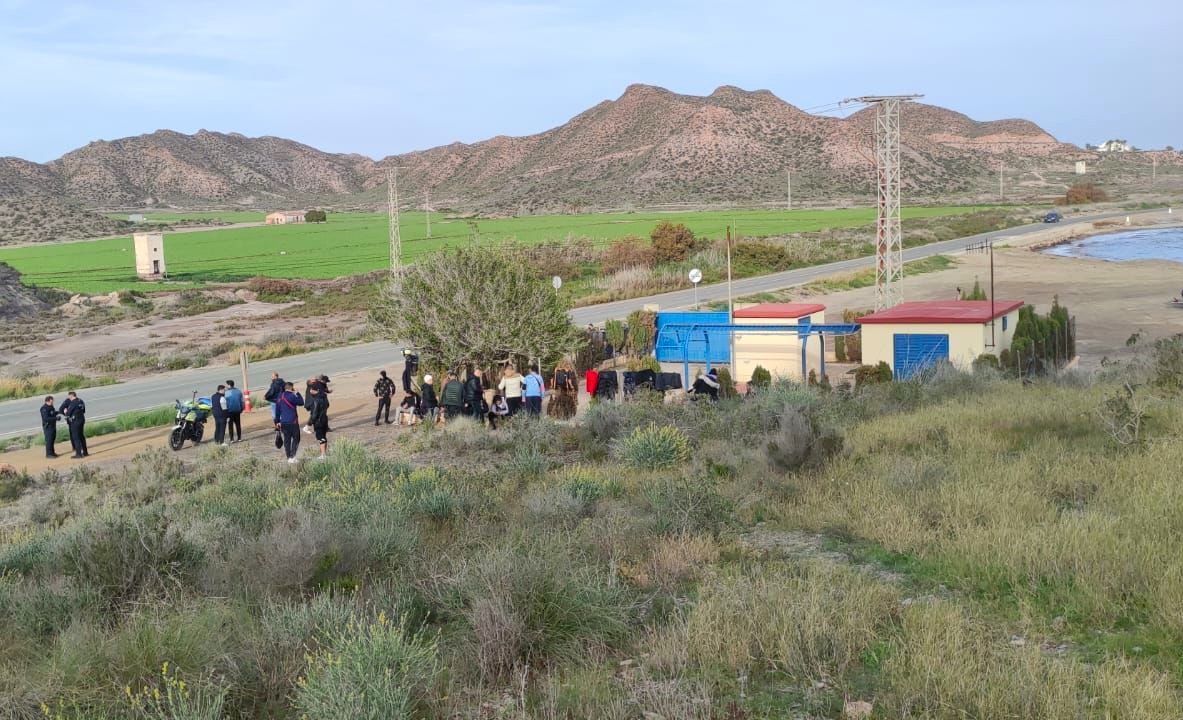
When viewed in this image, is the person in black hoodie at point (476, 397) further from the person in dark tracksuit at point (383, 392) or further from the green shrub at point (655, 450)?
the green shrub at point (655, 450)

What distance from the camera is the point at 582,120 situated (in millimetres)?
183250

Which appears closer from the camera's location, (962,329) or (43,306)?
(962,329)

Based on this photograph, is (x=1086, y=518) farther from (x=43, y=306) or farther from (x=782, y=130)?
(x=782, y=130)

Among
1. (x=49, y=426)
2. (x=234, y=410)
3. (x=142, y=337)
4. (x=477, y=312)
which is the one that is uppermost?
(x=477, y=312)

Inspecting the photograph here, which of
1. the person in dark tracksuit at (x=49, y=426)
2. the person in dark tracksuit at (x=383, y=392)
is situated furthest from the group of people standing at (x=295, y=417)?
the person in dark tracksuit at (x=49, y=426)

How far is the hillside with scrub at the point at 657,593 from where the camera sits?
4.93 m

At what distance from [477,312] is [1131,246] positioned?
2587 inches

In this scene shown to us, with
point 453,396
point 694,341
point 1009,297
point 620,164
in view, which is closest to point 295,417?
point 453,396

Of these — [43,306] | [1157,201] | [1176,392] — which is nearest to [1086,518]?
[1176,392]

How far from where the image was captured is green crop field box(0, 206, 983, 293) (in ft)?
251

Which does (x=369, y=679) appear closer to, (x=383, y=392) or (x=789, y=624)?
(x=789, y=624)

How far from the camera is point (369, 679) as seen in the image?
15.3ft

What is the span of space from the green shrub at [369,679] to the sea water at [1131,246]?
223 feet

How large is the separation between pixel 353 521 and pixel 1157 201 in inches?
5379
